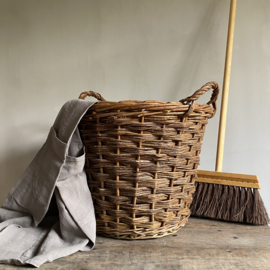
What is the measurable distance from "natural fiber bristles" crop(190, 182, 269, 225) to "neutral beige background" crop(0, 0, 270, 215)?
0.19 m

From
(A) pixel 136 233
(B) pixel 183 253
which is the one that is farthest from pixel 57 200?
(B) pixel 183 253

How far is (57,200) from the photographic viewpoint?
701 mm

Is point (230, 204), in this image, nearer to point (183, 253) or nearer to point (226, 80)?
point (183, 253)

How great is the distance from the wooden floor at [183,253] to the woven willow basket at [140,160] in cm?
4

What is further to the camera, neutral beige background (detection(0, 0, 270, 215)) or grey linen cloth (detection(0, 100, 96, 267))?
neutral beige background (detection(0, 0, 270, 215))

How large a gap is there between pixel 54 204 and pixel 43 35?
0.71 m

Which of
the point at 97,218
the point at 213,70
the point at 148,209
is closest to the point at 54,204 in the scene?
the point at 97,218

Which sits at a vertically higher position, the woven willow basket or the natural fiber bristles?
the woven willow basket

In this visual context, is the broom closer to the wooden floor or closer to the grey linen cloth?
the wooden floor

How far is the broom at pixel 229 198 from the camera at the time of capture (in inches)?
34.6

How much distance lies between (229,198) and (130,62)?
0.65 meters

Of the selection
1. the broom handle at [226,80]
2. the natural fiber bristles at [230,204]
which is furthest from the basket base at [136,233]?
the broom handle at [226,80]

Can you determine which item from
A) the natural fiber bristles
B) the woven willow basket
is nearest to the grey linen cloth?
the woven willow basket

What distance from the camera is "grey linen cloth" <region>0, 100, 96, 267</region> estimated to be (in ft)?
2.21
